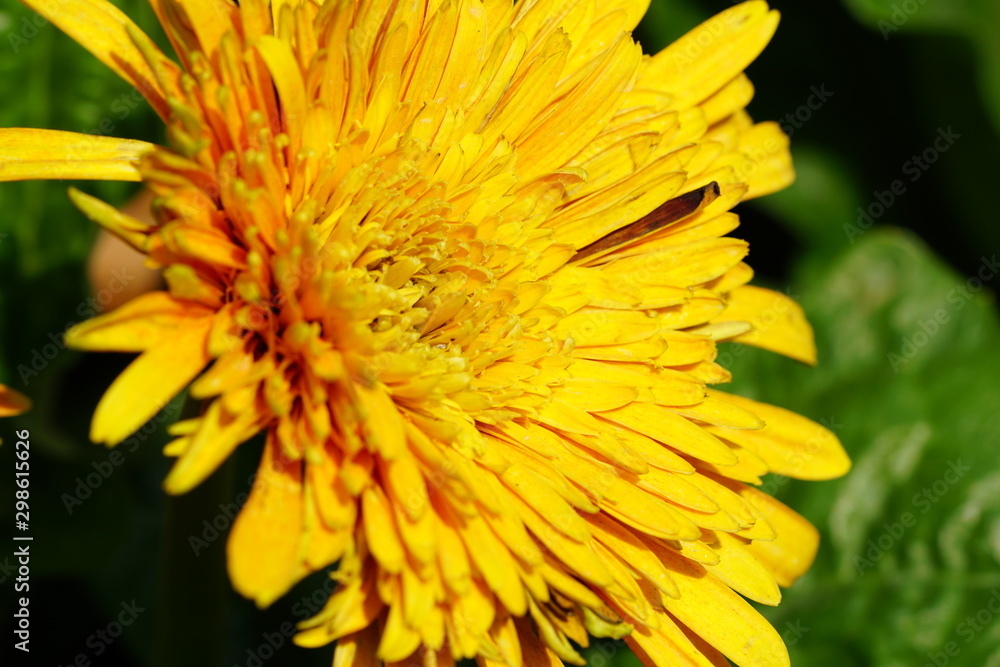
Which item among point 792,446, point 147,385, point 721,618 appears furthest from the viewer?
point 792,446

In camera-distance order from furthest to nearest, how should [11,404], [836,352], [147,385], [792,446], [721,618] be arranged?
1. [836,352]
2. [792,446]
3. [721,618]
4. [11,404]
5. [147,385]

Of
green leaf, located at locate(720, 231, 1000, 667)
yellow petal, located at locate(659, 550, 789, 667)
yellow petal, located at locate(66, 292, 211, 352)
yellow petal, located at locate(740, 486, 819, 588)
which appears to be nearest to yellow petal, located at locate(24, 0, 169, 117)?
yellow petal, located at locate(66, 292, 211, 352)

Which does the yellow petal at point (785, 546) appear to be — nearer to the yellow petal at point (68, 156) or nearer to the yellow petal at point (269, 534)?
the yellow petal at point (269, 534)

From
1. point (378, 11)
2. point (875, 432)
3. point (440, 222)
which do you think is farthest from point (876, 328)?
point (378, 11)

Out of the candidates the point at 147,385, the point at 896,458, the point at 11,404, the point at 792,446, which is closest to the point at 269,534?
the point at 147,385

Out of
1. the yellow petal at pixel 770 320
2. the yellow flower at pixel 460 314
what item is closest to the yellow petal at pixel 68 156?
the yellow flower at pixel 460 314

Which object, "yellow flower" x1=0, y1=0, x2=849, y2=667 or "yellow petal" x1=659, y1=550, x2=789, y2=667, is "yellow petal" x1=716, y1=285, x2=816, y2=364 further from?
"yellow petal" x1=659, y1=550, x2=789, y2=667

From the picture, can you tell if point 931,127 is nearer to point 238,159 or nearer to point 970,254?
point 970,254

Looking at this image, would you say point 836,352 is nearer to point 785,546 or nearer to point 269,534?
point 785,546
